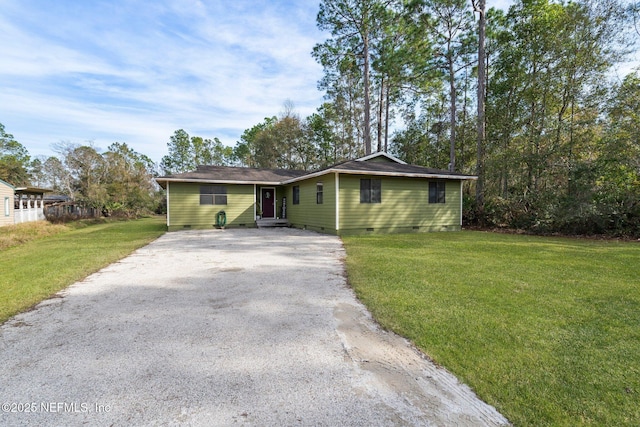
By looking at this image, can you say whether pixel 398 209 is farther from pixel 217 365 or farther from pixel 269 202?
pixel 217 365

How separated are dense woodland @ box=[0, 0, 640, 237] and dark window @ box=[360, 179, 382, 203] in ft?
18.9

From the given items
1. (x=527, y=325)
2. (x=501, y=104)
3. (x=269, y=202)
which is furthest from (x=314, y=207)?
(x=501, y=104)

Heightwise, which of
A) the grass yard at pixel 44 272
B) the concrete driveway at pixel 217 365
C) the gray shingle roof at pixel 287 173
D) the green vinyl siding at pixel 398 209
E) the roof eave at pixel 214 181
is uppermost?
the gray shingle roof at pixel 287 173

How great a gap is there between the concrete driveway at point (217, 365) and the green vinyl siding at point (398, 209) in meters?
6.61

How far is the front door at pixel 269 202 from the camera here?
15.2 m

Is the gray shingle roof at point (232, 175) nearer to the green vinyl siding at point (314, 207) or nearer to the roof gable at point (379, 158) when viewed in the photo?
the green vinyl siding at point (314, 207)

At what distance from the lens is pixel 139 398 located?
1784mm

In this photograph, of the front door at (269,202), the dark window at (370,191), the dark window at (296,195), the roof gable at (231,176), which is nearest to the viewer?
the dark window at (370,191)

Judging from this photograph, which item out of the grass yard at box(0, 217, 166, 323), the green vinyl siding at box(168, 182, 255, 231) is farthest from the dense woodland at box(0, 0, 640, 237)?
the grass yard at box(0, 217, 166, 323)

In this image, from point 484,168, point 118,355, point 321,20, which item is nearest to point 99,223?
point 321,20

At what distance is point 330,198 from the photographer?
10625mm

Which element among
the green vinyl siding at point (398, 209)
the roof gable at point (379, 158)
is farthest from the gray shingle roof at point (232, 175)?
the green vinyl siding at point (398, 209)

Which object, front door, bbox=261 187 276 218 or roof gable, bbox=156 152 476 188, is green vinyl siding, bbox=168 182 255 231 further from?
front door, bbox=261 187 276 218

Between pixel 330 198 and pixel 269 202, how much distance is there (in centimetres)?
558
